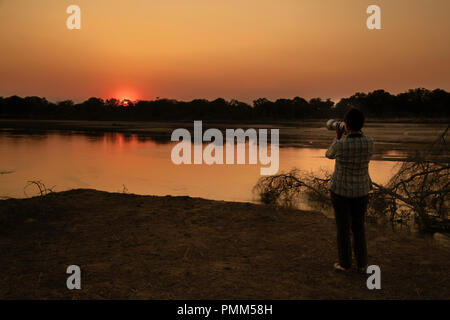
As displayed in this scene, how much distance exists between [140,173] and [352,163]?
11.8 metres

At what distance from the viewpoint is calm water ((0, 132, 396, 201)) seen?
11.5 metres

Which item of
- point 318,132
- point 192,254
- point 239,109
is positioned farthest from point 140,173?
point 239,109

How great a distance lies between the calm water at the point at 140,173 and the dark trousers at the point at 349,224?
526 cm

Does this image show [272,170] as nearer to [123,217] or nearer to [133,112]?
[123,217]

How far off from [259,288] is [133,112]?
11020 centimetres

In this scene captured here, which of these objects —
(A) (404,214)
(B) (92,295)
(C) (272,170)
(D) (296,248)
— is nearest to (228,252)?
(D) (296,248)

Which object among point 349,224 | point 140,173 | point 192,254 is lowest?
point 192,254

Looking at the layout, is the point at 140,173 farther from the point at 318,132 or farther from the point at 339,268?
the point at 318,132

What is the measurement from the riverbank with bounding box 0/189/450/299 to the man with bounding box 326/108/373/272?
0.72 metres

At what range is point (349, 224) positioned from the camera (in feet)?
14.4

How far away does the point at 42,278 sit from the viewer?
434 centimetres

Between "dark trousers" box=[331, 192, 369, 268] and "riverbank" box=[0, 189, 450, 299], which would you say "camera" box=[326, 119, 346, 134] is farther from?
"riverbank" box=[0, 189, 450, 299]

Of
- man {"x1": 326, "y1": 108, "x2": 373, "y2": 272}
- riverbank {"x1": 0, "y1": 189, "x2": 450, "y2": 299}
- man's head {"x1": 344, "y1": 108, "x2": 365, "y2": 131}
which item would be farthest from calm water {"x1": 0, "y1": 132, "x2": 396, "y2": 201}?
man's head {"x1": 344, "y1": 108, "x2": 365, "y2": 131}

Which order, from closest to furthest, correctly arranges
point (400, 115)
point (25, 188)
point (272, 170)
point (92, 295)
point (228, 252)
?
point (92, 295), point (228, 252), point (25, 188), point (272, 170), point (400, 115)
